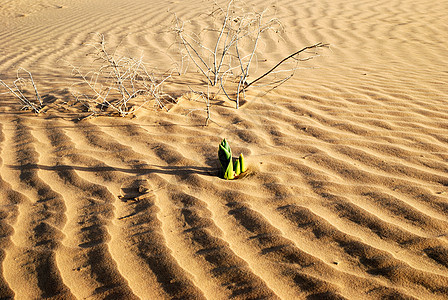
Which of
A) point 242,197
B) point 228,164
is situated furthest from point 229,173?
point 242,197

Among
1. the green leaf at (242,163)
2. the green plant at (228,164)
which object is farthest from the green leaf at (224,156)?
the green leaf at (242,163)

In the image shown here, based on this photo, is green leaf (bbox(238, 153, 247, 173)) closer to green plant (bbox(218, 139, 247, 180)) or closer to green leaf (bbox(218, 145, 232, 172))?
green plant (bbox(218, 139, 247, 180))

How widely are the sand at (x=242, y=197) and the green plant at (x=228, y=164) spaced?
0.22 ft

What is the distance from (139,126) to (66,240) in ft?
4.85

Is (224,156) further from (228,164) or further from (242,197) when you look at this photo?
(242,197)

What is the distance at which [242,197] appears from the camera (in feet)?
7.88

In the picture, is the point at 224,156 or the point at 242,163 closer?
the point at 224,156

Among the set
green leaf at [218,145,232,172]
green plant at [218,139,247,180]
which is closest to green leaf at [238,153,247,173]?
green plant at [218,139,247,180]

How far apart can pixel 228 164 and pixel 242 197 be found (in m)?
0.28

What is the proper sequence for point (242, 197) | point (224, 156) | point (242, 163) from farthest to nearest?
point (242, 163) → point (224, 156) → point (242, 197)

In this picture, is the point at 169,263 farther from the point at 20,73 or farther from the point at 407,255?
the point at 20,73

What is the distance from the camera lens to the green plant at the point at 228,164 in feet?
8.29

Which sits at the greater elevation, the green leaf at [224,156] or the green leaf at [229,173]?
the green leaf at [224,156]

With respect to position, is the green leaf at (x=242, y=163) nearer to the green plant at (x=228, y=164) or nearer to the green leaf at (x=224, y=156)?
the green plant at (x=228, y=164)
